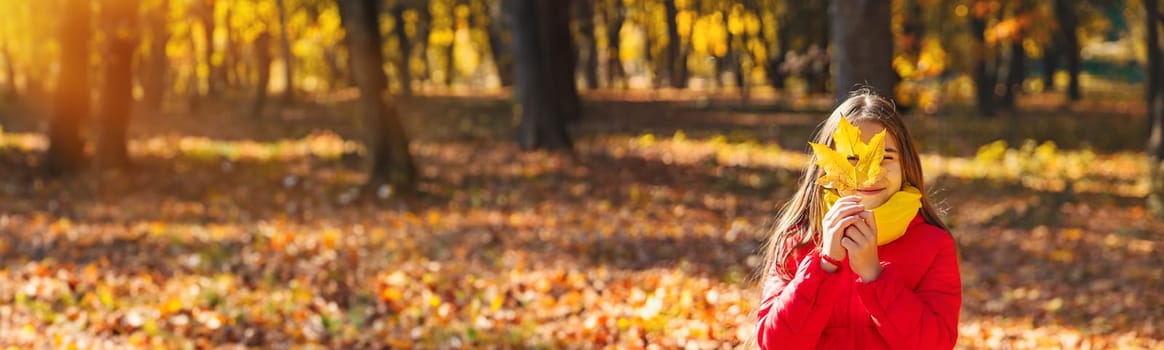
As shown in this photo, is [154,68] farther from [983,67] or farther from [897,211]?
[897,211]

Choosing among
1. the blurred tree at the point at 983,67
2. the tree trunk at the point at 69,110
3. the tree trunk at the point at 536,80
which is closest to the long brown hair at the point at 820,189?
the tree trunk at the point at 536,80

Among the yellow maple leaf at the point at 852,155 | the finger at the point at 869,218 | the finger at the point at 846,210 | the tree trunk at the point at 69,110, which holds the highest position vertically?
the yellow maple leaf at the point at 852,155

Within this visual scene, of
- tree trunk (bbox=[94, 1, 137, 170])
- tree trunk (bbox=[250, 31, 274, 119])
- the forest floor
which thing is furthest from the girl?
tree trunk (bbox=[250, 31, 274, 119])

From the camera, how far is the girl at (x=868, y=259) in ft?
9.49

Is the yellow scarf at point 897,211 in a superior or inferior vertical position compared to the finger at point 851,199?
inferior

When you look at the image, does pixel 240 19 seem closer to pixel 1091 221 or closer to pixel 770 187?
pixel 770 187

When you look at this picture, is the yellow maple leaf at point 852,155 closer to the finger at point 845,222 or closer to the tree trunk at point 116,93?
the finger at point 845,222

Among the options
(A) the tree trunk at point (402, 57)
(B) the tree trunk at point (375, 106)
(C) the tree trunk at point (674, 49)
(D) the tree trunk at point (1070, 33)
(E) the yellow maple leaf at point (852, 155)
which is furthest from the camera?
(A) the tree trunk at point (402, 57)

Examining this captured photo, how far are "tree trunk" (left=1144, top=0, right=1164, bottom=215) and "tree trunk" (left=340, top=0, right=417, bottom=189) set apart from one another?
820 centimetres

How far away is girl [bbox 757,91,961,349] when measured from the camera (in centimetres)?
289

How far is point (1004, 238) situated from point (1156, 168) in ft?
13.3

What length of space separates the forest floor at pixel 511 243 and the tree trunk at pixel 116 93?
421 mm

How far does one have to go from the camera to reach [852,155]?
2.92 meters

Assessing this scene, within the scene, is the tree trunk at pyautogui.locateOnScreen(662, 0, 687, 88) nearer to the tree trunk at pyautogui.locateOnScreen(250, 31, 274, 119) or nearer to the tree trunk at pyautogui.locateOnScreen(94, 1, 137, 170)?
the tree trunk at pyautogui.locateOnScreen(250, 31, 274, 119)
